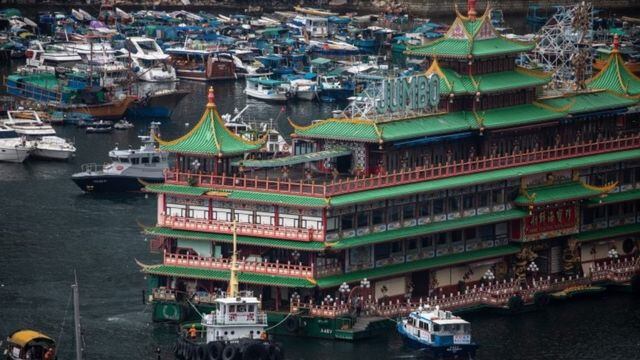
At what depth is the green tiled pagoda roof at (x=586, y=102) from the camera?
172000mm

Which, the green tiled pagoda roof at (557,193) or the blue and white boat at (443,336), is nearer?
the blue and white boat at (443,336)

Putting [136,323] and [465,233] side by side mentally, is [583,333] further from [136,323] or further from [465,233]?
[136,323]

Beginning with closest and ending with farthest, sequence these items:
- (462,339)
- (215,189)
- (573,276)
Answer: (462,339) → (215,189) → (573,276)

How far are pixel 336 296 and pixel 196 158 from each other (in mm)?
13621

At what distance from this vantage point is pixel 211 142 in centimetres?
15675

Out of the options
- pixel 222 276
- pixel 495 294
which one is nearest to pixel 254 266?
pixel 222 276

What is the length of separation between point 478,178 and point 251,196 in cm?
1716

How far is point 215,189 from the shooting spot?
508ft

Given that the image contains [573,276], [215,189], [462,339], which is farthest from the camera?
[573,276]

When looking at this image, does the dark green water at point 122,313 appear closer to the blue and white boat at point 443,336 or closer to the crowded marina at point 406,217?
the crowded marina at point 406,217

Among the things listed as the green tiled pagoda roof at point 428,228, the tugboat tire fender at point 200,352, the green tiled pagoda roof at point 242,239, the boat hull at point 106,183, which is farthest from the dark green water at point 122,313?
the boat hull at point 106,183

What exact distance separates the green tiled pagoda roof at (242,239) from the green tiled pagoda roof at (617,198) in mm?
25222

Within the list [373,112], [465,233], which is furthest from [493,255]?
[373,112]

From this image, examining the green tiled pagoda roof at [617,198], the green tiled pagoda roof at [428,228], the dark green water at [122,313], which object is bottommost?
the dark green water at [122,313]
